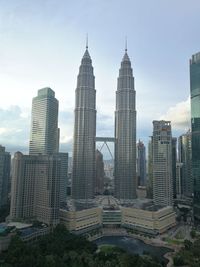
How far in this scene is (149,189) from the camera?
171 meters

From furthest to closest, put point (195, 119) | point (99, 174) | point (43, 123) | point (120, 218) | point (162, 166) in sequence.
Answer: point (99, 174)
point (43, 123)
point (162, 166)
point (195, 119)
point (120, 218)

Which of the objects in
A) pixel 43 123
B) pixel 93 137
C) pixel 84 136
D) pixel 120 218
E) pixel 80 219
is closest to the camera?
pixel 80 219

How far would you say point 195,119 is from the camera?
110625mm

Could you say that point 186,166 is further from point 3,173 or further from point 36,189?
point 3,173

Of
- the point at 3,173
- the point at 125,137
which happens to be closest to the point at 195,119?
the point at 125,137

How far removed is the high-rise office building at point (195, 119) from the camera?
107625mm

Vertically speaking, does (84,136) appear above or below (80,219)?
above

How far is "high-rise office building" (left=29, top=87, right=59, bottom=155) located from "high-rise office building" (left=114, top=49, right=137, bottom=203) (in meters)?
35.8

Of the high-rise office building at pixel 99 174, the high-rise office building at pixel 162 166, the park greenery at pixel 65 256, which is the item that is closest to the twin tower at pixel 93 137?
the high-rise office building at pixel 162 166

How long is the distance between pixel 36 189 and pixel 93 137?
56400 mm

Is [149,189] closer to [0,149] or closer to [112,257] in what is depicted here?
[0,149]

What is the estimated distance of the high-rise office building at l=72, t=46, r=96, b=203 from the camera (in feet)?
463

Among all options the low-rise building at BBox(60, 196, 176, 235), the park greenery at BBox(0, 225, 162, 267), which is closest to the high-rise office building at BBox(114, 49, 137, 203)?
the low-rise building at BBox(60, 196, 176, 235)

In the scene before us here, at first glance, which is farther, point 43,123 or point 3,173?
point 43,123
